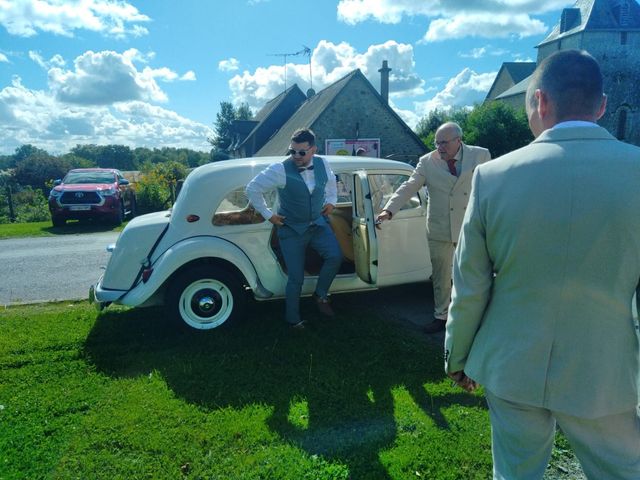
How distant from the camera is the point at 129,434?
3.18 meters

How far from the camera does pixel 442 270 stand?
477 cm

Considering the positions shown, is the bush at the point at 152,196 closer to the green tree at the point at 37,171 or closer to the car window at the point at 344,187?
the car window at the point at 344,187

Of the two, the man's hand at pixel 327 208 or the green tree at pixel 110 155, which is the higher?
the green tree at pixel 110 155

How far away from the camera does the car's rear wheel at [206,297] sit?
4.76 metres

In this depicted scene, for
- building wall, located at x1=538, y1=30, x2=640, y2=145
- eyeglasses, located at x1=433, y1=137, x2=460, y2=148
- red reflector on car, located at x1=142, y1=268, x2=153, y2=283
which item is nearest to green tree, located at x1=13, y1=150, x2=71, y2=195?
red reflector on car, located at x1=142, y1=268, x2=153, y2=283

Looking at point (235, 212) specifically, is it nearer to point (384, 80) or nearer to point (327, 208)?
point (327, 208)

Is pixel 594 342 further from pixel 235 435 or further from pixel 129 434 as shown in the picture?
pixel 129 434

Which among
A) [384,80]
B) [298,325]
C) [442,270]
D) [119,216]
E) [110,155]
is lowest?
[298,325]

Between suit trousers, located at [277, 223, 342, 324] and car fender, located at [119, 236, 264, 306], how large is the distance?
1.45 feet

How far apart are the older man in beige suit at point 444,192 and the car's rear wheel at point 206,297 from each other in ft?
5.92

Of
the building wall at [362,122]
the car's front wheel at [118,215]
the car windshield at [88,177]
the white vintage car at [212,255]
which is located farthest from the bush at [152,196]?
the white vintage car at [212,255]

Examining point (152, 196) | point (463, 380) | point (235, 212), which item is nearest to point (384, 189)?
point (235, 212)

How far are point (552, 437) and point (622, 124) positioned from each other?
161ft

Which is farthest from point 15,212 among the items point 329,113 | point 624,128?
point 624,128
